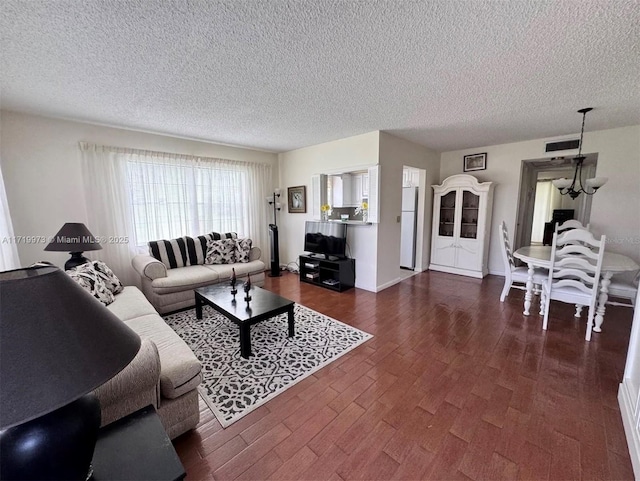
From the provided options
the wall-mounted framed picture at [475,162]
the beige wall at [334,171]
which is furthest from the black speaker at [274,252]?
the wall-mounted framed picture at [475,162]

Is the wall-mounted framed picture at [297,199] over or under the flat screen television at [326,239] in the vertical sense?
over

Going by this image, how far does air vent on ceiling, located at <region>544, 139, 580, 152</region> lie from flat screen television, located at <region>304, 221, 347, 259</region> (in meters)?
3.41

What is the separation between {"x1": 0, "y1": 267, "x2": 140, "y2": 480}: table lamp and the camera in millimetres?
561

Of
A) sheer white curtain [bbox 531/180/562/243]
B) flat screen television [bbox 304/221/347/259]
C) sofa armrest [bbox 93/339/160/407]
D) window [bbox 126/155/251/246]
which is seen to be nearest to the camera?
sofa armrest [bbox 93/339/160/407]

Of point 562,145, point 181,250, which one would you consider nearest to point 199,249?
point 181,250

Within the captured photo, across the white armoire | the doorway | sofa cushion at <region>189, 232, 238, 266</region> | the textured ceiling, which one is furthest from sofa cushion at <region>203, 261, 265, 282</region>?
the doorway

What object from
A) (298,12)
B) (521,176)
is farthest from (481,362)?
(521,176)

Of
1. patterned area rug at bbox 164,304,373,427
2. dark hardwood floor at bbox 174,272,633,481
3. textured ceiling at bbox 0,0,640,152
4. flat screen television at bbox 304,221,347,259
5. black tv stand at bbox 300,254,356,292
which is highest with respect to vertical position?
textured ceiling at bbox 0,0,640,152

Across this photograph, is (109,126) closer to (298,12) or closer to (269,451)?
(298,12)

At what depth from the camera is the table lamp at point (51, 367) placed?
561 mm

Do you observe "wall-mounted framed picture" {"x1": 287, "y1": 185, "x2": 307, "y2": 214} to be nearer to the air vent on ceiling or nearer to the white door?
the white door

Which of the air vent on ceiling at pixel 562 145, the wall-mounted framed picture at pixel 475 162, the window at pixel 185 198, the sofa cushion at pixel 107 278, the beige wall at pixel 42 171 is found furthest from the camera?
the wall-mounted framed picture at pixel 475 162

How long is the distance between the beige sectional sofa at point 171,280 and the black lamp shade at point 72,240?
24.3 inches

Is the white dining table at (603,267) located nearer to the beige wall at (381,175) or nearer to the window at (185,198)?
the beige wall at (381,175)
